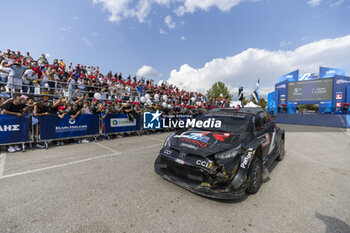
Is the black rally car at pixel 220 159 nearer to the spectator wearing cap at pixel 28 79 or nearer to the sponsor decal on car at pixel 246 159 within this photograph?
the sponsor decal on car at pixel 246 159

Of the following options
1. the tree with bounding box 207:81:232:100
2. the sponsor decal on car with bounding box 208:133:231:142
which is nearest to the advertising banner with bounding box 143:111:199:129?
the sponsor decal on car with bounding box 208:133:231:142

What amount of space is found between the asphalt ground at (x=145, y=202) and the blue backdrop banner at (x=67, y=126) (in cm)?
187

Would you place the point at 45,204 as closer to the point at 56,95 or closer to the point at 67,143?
the point at 67,143

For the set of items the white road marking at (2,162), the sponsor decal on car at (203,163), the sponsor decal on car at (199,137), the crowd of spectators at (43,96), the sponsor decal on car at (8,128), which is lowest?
the white road marking at (2,162)

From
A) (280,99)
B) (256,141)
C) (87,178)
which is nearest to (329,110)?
(280,99)

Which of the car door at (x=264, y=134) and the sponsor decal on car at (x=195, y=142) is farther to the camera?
the car door at (x=264, y=134)

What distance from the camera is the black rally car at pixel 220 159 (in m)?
2.60

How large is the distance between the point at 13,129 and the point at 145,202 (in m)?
5.67

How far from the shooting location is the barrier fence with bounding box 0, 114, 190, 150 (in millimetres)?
5262

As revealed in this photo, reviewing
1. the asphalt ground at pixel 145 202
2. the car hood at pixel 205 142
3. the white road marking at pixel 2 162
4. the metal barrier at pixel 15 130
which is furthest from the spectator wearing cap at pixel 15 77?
the car hood at pixel 205 142

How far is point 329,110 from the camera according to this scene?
1950 centimetres

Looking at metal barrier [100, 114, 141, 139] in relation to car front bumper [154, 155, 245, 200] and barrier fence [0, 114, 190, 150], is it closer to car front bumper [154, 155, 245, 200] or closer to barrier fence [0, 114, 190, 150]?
barrier fence [0, 114, 190, 150]

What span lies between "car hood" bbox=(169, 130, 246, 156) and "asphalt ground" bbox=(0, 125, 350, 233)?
2.67 ft

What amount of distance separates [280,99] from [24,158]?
2789 centimetres
